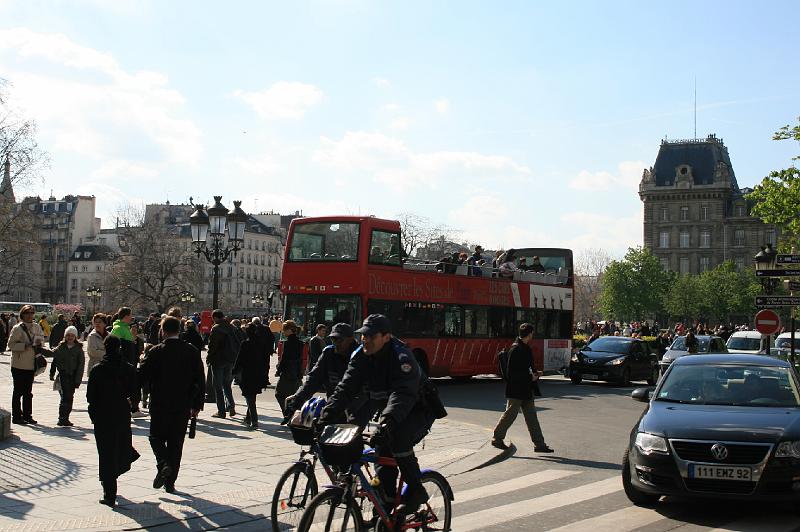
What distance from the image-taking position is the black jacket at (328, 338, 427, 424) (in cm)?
720

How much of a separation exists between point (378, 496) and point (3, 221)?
50142 millimetres

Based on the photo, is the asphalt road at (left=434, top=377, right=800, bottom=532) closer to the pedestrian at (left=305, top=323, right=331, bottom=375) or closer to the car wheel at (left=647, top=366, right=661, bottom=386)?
the pedestrian at (left=305, top=323, right=331, bottom=375)

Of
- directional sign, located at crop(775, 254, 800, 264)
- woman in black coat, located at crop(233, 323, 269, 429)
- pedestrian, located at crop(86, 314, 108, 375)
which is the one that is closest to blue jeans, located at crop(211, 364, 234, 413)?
woman in black coat, located at crop(233, 323, 269, 429)

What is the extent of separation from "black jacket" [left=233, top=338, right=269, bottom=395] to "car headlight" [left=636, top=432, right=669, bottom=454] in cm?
824

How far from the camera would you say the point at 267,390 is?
25.9 metres

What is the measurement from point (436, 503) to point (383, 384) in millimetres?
1076

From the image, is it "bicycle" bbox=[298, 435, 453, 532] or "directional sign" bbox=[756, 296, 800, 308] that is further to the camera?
"directional sign" bbox=[756, 296, 800, 308]

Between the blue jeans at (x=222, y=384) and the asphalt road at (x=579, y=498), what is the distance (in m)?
4.39

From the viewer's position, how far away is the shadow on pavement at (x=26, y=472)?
9.34 m

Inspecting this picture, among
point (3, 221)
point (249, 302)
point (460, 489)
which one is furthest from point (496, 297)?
point (249, 302)

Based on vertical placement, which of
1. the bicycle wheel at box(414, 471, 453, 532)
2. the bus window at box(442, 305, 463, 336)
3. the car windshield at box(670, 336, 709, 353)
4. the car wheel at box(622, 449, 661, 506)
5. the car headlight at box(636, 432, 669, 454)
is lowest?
the car wheel at box(622, 449, 661, 506)

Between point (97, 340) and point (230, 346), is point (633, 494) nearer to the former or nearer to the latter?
point (230, 346)

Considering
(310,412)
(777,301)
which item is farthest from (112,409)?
(777,301)

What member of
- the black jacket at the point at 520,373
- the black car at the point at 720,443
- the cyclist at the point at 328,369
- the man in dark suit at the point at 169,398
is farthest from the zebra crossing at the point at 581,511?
the man in dark suit at the point at 169,398
